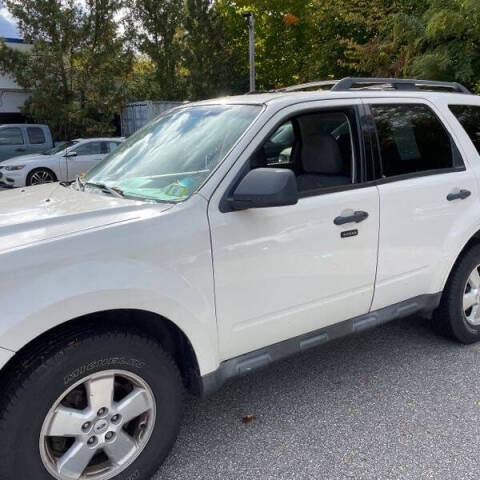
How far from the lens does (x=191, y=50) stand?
2303cm

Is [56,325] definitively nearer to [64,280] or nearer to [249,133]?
[64,280]

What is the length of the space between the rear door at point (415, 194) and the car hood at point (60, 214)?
1.51 meters

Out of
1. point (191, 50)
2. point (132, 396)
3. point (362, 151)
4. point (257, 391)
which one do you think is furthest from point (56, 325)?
point (191, 50)

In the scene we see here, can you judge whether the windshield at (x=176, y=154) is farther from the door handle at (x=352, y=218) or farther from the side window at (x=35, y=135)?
the side window at (x=35, y=135)

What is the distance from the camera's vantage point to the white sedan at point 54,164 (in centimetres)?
1364

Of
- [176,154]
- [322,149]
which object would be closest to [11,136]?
[176,154]

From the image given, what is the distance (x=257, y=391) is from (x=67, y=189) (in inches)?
69.4

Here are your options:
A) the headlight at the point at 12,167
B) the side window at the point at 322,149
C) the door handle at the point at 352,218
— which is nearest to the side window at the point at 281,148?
the side window at the point at 322,149

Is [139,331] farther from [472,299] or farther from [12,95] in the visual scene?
[12,95]

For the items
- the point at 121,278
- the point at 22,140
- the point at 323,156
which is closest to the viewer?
the point at 121,278

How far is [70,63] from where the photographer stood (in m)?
20.5

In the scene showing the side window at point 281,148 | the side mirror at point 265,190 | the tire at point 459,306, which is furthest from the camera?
the tire at point 459,306

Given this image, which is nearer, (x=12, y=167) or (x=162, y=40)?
(x=12, y=167)

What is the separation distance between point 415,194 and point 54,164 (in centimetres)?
1243
